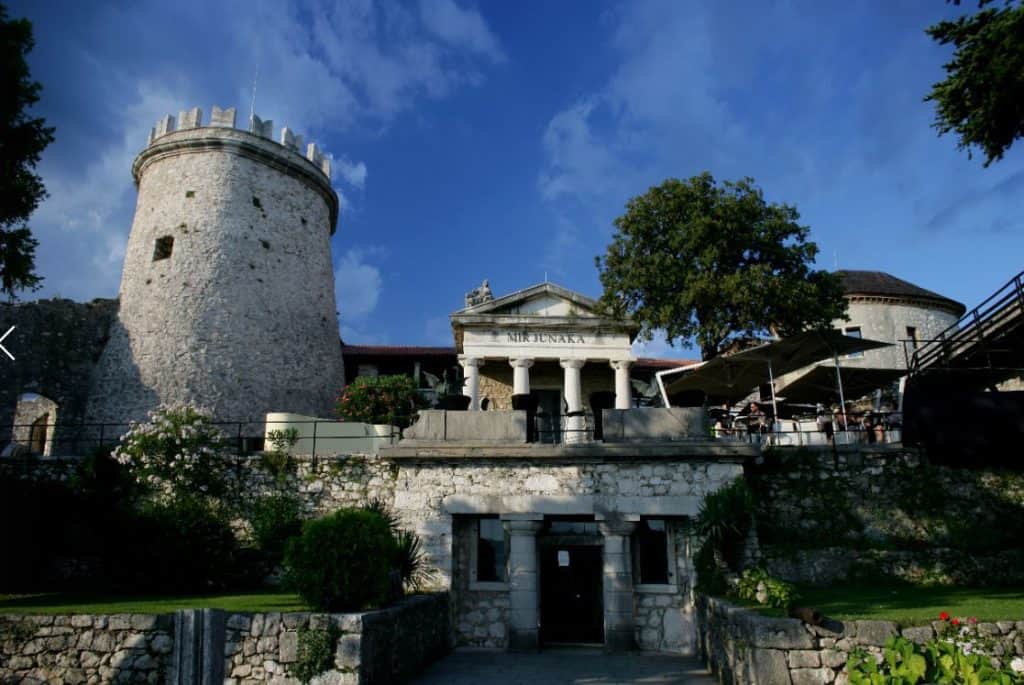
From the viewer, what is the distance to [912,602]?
10086 millimetres

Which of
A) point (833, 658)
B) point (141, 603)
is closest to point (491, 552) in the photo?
point (141, 603)

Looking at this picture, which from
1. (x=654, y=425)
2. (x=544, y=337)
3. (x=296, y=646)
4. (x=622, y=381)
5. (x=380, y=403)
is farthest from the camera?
(x=544, y=337)

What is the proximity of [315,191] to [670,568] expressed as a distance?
20599mm

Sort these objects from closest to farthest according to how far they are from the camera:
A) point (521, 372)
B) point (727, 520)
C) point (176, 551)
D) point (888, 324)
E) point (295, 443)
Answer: point (727, 520) → point (176, 551) → point (295, 443) → point (521, 372) → point (888, 324)

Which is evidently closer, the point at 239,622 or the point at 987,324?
the point at 239,622

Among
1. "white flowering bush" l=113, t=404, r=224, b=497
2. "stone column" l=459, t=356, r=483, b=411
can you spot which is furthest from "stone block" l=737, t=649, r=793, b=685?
"stone column" l=459, t=356, r=483, b=411

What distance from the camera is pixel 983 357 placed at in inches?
762

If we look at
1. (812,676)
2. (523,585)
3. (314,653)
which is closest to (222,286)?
(523,585)

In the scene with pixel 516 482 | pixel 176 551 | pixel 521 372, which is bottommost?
pixel 176 551

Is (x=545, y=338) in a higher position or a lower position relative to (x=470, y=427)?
higher

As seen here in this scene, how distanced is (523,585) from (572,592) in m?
2.89

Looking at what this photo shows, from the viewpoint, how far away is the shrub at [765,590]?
29.9ft

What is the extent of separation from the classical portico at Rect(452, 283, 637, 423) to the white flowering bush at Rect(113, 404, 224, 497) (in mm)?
9883

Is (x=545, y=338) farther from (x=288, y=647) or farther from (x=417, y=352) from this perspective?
(x=288, y=647)
